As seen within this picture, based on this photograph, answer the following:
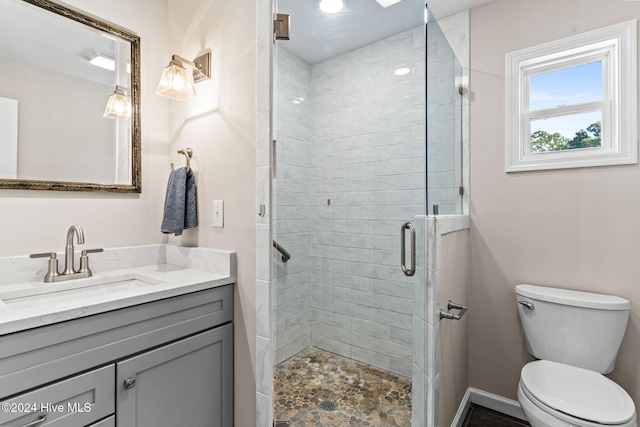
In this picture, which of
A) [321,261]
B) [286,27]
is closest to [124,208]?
[321,261]

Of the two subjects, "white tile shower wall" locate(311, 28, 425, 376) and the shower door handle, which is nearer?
the shower door handle

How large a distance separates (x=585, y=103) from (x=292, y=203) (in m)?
1.72

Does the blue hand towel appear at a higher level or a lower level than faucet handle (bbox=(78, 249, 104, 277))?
higher

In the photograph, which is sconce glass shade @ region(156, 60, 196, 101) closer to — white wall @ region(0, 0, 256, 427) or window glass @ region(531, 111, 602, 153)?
white wall @ region(0, 0, 256, 427)

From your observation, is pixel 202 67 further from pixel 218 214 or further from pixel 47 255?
pixel 47 255

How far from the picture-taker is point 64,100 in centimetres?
133

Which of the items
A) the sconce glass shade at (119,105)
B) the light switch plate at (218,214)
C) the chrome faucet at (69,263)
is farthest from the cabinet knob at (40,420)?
the sconce glass shade at (119,105)

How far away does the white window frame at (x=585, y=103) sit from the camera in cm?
150

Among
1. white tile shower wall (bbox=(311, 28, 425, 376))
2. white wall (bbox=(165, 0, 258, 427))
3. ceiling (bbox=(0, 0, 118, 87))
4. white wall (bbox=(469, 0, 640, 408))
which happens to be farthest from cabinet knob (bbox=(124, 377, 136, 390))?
white wall (bbox=(469, 0, 640, 408))

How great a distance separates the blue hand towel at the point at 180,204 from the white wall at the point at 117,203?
0.66ft

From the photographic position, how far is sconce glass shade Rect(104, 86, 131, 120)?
146cm

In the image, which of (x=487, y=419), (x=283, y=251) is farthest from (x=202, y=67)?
(x=487, y=419)

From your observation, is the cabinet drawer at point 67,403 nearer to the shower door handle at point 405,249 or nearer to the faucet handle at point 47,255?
the faucet handle at point 47,255

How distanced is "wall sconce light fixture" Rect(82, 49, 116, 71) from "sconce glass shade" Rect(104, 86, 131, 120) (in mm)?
103
